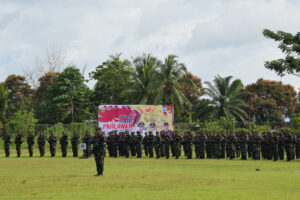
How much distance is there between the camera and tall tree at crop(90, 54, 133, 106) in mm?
53406

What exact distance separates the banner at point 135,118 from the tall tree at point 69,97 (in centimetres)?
1579

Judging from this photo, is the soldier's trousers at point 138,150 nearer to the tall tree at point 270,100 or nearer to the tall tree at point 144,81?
the tall tree at point 144,81

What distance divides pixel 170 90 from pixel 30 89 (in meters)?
27.5

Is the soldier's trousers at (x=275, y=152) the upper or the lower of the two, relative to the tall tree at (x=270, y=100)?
lower

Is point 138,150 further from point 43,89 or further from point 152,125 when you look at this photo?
point 43,89

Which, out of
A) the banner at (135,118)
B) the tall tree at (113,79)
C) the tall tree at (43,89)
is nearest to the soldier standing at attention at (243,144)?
the banner at (135,118)

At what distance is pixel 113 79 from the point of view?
177ft

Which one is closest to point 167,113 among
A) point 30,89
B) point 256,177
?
point 256,177

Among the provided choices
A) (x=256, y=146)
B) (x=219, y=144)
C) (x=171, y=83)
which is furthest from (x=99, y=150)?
(x=171, y=83)

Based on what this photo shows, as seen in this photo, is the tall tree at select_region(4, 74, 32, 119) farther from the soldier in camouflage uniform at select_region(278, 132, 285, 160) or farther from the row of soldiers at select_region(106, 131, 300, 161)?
the soldier in camouflage uniform at select_region(278, 132, 285, 160)

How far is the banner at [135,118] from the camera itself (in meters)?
38.9

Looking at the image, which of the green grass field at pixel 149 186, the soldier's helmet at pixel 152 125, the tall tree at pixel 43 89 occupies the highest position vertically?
the tall tree at pixel 43 89

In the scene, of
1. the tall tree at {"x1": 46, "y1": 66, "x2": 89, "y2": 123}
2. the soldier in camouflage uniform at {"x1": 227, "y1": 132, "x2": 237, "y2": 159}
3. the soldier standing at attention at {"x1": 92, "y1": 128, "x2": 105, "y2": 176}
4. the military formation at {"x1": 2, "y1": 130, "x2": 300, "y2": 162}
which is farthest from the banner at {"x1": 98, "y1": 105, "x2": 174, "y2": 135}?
the soldier standing at attention at {"x1": 92, "y1": 128, "x2": 105, "y2": 176}

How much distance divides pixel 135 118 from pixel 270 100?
83.7 feet
